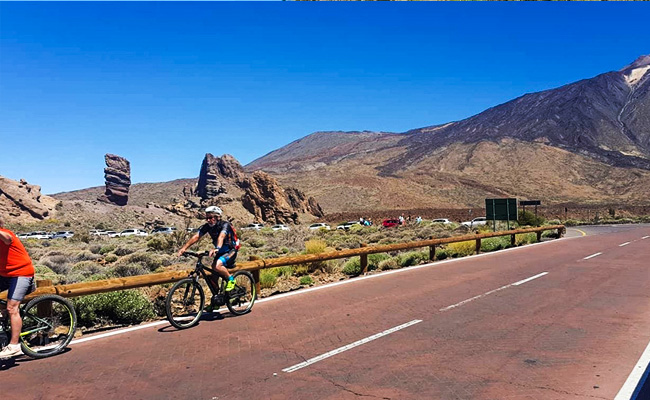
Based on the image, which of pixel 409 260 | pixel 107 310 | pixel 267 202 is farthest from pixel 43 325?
pixel 267 202

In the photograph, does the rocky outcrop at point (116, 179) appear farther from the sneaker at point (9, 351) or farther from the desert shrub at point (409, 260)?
the sneaker at point (9, 351)

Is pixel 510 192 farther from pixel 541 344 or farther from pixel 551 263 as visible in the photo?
pixel 541 344

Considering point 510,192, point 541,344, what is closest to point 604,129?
point 510,192

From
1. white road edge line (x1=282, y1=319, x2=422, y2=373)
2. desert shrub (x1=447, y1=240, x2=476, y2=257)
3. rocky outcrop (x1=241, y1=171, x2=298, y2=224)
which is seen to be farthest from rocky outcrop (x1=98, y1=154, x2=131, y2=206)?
white road edge line (x1=282, y1=319, x2=422, y2=373)

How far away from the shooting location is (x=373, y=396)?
17.2ft

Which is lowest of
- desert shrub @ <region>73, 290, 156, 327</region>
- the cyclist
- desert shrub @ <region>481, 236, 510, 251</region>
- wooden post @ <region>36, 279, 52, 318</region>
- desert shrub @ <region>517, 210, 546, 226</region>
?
desert shrub @ <region>517, 210, 546, 226</region>

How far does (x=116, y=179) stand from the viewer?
108m

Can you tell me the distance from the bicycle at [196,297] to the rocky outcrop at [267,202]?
6106 centimetres

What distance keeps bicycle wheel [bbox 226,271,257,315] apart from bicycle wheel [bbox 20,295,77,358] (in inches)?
101

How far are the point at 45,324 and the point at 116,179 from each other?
359 feet

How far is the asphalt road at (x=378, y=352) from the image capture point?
5512 millimetres

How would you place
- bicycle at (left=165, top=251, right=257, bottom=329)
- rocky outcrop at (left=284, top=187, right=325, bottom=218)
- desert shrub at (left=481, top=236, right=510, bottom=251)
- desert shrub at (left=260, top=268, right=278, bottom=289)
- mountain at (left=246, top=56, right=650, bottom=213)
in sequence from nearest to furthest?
bicycle at (left=165, top=251, right=257, bottom=329) → desert shrub at (left=260, top=268, right=278, bottom=289) → desert shrub at (left=481, top=236, right=510, bottom=251) → rocky outcrop at (left=284, top=187, right=325, bottom=218) → mountain at (left=246, top=56, right=650, bottom=213)

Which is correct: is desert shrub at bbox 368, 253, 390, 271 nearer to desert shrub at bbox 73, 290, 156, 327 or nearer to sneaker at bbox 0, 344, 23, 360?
desert shrub at bbox 73, 290, 156, 327

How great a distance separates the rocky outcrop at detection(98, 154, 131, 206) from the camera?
106 metres
